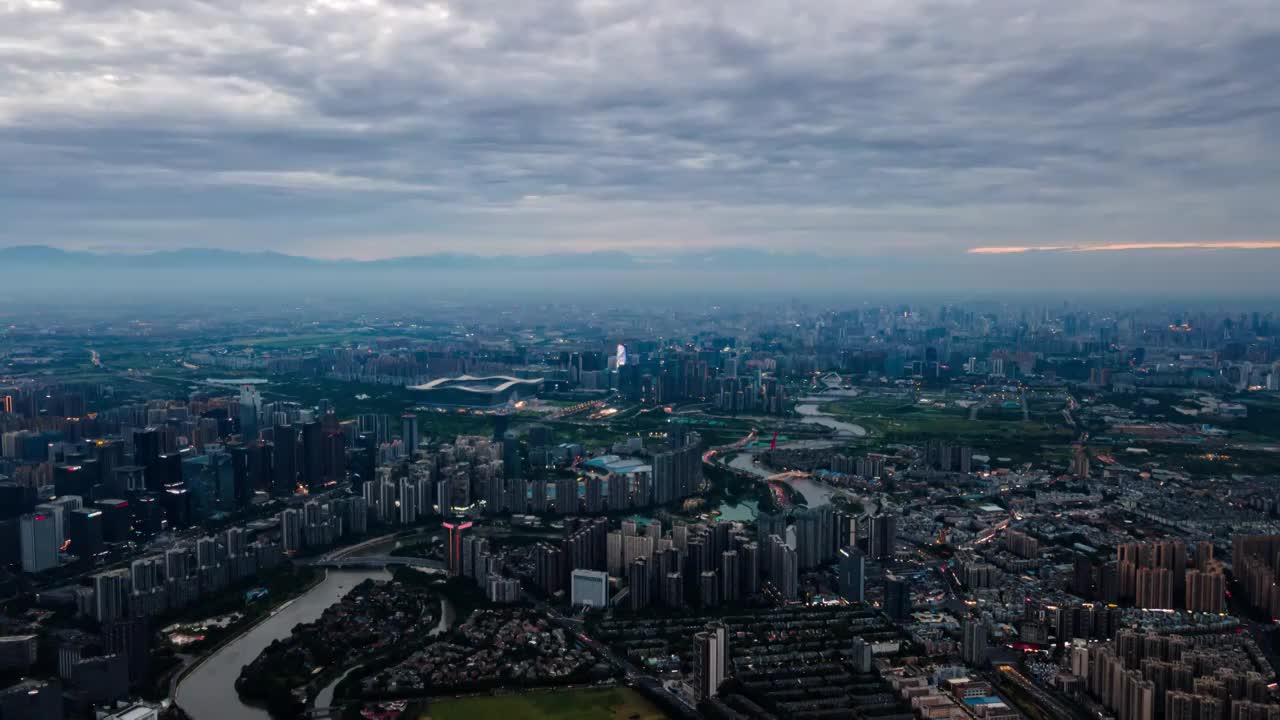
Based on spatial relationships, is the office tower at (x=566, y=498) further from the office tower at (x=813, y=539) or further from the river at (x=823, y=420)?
the river at (x=823, y=420)

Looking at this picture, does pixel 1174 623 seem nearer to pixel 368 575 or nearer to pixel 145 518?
pixel 368 575

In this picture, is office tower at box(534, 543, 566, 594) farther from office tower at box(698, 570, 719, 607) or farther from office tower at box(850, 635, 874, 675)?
office tower at box(850, 635, 874, 675)

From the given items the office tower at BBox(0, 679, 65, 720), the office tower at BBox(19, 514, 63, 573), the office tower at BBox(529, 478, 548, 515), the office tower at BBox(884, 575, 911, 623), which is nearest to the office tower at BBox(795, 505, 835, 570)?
the office tower at BBox(884, 575, 911, 623)

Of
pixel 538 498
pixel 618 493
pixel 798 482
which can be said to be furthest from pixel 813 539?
pixel 798 482

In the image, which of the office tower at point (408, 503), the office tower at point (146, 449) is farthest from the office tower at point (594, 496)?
the office tower at point (146, 449)

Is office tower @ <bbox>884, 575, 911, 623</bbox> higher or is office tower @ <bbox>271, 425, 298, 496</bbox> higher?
office tower @ <bbox>271, 425, 298, 496</bbox>
